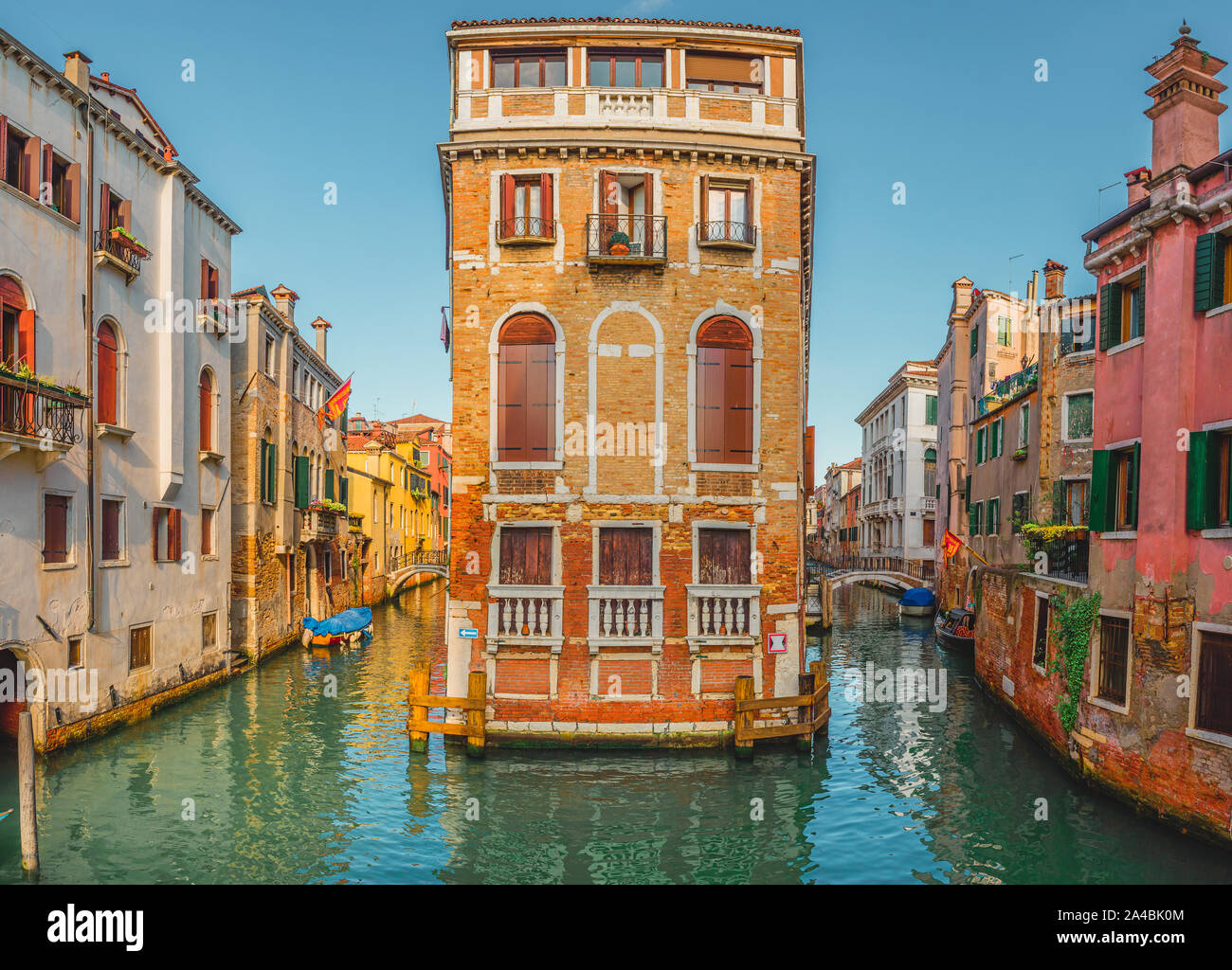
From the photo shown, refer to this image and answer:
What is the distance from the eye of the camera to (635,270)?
16719 mm

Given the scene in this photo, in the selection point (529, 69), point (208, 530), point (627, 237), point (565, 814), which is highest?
point (529, 69)

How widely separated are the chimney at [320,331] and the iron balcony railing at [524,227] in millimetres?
24937

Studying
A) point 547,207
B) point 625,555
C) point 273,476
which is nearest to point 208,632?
point 273,476

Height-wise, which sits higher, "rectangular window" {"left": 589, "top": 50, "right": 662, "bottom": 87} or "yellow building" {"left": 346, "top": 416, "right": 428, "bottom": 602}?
"rectangular window" {"left": 589, "top": 50, "right": 662, "bottom": 87}

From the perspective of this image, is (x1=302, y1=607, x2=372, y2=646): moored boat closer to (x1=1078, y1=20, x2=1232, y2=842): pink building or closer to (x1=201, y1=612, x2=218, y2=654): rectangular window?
(x1=201, y1=612, x2=218, y2=654): rectangular window

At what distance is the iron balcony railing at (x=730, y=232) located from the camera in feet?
55.0

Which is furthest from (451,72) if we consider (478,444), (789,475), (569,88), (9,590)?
(9,590)

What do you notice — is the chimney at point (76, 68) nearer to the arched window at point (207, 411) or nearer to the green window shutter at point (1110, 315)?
the arched window at point (207, 411)

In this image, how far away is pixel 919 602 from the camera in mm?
42562

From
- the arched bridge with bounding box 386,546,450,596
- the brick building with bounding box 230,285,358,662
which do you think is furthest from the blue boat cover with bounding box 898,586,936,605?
the brick building with bounding box 230,285,358,662

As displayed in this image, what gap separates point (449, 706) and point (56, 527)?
26.7ft

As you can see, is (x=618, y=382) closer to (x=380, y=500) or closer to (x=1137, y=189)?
(x=1137, y=189)

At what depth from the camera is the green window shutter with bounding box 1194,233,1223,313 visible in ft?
40.8

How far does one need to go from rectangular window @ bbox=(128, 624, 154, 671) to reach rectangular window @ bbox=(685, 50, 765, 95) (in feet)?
54.2
